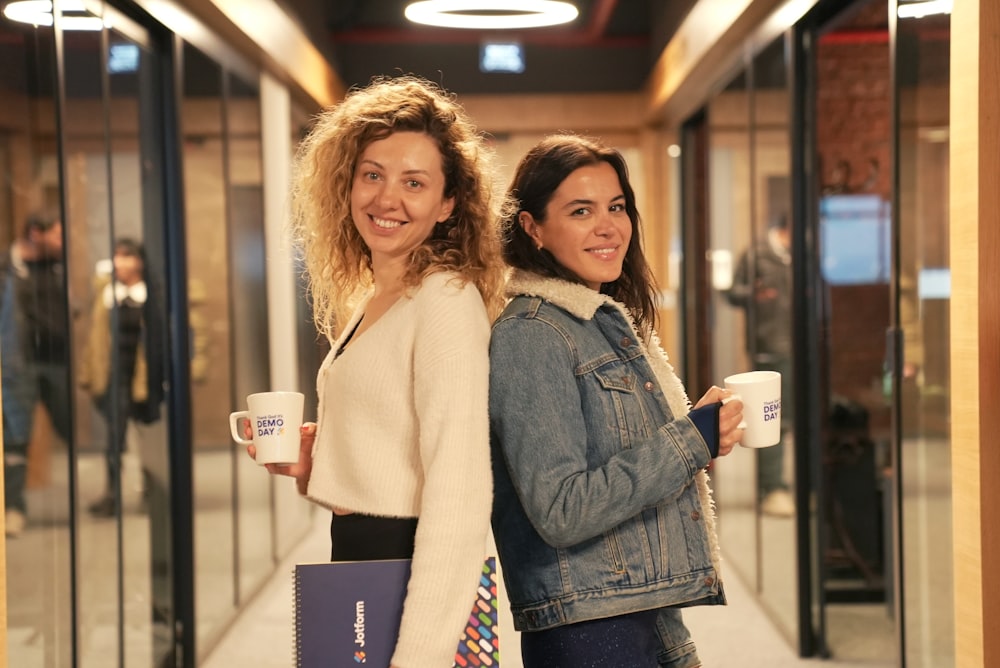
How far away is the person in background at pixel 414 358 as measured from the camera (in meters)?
1.49

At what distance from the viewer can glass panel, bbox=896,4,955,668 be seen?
3027 millimetres

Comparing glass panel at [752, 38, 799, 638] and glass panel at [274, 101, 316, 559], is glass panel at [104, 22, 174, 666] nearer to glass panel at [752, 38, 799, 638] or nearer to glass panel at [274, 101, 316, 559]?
glass panel at [274, 101, 316, 559]

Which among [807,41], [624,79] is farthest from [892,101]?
[624,79]

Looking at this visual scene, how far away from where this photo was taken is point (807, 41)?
175 inches

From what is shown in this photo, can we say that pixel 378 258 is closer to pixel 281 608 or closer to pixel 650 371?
pixel 650 371

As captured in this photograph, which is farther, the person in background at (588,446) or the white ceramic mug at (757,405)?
the white ceramic mug at (757,405)

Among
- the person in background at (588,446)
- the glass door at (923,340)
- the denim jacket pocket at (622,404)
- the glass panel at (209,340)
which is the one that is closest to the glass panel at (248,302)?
the glass panel at (209,340)

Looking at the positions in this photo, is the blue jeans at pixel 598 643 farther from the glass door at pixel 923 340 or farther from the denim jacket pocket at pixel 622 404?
the glass door at pixel 923 340

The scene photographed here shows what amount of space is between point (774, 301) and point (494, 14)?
368 centimetres

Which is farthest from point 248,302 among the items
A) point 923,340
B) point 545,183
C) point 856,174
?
point 545,183

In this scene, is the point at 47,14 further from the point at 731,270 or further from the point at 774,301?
the point at 731,270

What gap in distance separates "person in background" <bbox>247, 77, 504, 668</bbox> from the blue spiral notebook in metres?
0.03

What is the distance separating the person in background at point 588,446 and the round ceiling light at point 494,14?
589 centimetres

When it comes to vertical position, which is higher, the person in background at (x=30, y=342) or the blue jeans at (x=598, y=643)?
the person in background at (x=30, y=342)
